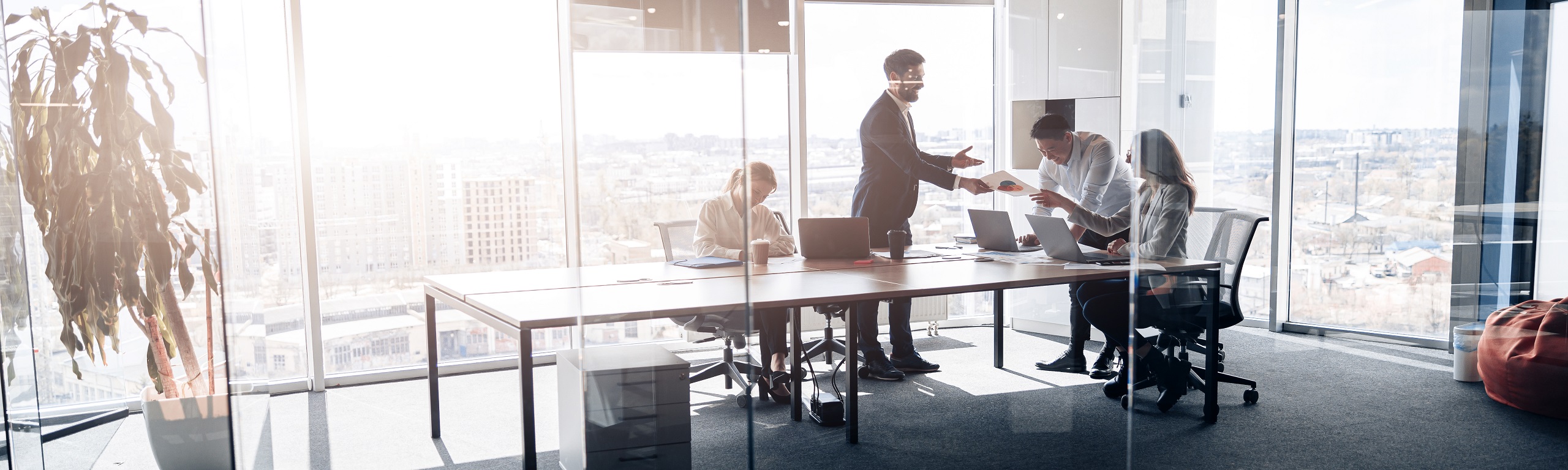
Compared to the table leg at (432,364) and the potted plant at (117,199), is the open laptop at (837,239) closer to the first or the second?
the table leg at (432,364)

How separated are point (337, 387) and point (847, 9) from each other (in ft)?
11.7

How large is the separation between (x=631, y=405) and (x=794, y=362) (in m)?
1.45

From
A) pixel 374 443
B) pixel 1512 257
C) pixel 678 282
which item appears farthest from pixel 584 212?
pixel 1512 257

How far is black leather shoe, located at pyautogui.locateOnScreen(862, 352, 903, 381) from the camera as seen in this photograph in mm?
4398

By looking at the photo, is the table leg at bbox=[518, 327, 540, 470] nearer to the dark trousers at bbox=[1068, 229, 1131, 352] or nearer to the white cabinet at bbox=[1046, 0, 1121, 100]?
the dark trousers at bbox=[1068, 229, 1131, 352]

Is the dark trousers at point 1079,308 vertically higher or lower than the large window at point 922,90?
lower

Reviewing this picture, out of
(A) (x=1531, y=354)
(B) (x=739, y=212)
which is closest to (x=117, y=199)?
(B) (x=739, y=212)

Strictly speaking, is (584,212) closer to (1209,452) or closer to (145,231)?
(145,231)

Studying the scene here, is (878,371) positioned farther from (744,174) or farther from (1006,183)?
(744,174)

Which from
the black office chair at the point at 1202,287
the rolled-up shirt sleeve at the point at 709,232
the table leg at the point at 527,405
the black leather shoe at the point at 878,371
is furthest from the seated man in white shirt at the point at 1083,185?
the table leg at the point at 527,405

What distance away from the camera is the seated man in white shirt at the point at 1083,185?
2809 mm

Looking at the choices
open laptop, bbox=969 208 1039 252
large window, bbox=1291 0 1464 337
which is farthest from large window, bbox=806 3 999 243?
large window, bbox=1291 0 1464 337

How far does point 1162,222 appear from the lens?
2.48m

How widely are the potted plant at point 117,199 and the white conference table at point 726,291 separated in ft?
2.78
